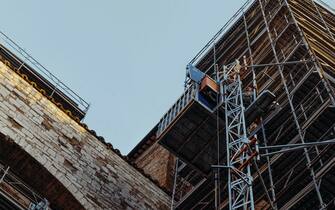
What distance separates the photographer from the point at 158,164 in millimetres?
21328

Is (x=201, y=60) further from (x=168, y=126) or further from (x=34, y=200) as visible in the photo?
(x=34, y=200)

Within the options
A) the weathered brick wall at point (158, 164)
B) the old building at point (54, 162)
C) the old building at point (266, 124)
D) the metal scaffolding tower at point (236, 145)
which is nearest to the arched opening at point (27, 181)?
the old building at point (54, 162)

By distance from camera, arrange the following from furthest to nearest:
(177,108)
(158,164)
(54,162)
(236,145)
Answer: (158,164), (177,108), (54,162), (236,145)

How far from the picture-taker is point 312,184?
446 inches

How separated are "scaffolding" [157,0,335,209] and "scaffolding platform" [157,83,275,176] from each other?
0.02 m

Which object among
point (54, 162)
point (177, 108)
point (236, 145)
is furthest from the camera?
point (177, 108)

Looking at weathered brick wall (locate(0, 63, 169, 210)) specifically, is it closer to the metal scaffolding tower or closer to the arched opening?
the arched opening

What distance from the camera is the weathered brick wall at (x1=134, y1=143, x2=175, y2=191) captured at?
19903 millimetres

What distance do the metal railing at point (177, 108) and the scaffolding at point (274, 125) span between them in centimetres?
4

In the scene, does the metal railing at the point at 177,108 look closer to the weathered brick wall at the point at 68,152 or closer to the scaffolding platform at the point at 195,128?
the scaffolding platform at the point at 195,128

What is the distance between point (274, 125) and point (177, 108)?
2402 mm

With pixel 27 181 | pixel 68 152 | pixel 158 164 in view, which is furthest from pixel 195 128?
pixel 158 164

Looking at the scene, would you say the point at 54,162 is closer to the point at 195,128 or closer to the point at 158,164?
the point at 195,128

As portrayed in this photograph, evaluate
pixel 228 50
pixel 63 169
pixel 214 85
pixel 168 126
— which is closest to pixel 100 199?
pixel 63 169
